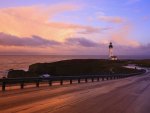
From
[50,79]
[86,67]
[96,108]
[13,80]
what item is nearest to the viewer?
[96,108]

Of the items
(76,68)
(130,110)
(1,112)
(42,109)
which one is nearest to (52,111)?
(42,109)

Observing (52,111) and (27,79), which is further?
(27,79)

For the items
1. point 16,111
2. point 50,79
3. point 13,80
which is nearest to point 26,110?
point 16,111

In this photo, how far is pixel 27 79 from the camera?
2836 centimetres

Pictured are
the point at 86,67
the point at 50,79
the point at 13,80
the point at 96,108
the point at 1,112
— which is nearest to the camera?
the point at 1,112

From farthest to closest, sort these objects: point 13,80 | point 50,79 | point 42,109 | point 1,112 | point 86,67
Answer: point 86,67 < point 50,79 < point 13,80 < point 42,109 < point 1,112

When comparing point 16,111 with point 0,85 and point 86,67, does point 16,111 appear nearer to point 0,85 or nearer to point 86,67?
point 0,85

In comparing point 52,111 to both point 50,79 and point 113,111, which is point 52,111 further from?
point 50,79

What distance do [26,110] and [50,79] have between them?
17924mm

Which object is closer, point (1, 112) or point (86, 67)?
point (1, 112)

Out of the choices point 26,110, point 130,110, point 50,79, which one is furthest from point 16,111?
point 50,79

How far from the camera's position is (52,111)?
13.9 m

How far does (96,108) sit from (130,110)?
131cm

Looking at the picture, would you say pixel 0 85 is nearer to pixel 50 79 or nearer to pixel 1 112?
pixel 50 79
